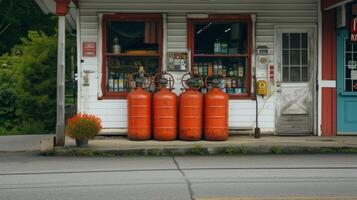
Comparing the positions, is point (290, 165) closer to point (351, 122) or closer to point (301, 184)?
point (301, 184)

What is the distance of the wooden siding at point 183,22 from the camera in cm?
1559

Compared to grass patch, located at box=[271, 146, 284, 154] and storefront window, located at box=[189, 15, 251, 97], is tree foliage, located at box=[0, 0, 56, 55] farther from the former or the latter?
grass patch, located at box=[271, 146, 284, 154]

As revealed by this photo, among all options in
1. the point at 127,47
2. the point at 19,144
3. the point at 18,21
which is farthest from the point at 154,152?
the point at 18,21

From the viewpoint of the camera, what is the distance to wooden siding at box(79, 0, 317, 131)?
1559cm

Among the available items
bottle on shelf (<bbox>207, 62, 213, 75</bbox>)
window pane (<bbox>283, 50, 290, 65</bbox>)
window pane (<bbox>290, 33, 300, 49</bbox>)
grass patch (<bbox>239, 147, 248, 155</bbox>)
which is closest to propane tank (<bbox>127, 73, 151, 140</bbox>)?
bottle on shelf (<bbox>207, 62, 213, 75</bbox>)

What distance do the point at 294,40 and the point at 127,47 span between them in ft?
13.5

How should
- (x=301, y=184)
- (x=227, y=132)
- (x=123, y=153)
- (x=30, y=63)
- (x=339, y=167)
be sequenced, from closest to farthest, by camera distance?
1. (x=301, y=184)
2. (x=339, y=167)
3. (x=123, y=153)
4. (x=227, y=132)
5. (x=30, y=63)

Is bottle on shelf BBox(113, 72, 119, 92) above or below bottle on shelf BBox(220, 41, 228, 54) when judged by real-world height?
below

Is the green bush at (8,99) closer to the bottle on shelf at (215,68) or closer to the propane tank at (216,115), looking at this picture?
the bottle on shelf at (215,68)

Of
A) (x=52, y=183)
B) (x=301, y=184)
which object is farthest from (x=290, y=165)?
(x=52, y=183)

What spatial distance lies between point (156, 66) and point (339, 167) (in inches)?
230

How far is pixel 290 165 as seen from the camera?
11.9m

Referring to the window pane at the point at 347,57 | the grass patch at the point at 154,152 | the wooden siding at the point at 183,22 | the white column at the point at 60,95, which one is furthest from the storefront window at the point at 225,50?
the white column at the point at 60,95

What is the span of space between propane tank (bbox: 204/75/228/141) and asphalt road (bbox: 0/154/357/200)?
163cm
